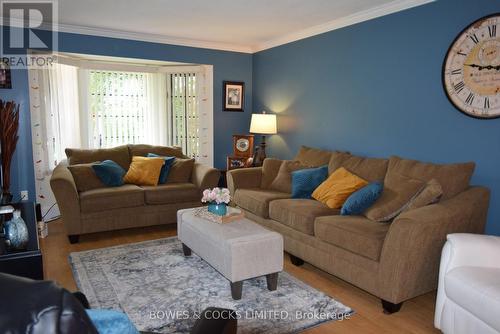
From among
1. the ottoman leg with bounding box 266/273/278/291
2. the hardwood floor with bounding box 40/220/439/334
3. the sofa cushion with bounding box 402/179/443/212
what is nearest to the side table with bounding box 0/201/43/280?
the hardwood floor with bounding box 40/220/439/334

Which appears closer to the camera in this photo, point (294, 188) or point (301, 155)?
point (294, 188)

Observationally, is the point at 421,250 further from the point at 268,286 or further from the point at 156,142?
the point at 156,142

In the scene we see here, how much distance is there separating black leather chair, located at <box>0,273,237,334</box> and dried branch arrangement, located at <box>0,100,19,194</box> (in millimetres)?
3902

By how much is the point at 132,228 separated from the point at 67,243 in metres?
0.75

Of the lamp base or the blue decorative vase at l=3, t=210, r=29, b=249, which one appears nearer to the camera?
the blue decorative vase at l=3, t=210, r=29, b=249

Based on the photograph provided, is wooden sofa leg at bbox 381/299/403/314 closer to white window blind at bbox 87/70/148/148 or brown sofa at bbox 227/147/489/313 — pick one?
brown sofa at bbox 227/147/489/313

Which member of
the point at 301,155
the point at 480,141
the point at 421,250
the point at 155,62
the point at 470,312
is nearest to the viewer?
the point at 470,312

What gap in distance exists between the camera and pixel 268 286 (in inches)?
110

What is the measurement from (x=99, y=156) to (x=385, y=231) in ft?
11.3

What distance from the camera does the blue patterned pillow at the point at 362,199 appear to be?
9.84 ft

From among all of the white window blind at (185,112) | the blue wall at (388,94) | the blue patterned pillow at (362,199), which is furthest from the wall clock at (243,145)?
the blue patterned pillow at (362,199)

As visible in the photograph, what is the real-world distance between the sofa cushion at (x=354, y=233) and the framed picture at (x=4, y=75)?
3.90 metres

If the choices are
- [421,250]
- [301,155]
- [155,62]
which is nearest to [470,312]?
[421,250]

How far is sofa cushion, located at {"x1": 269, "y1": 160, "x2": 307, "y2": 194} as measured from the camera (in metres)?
4.07
